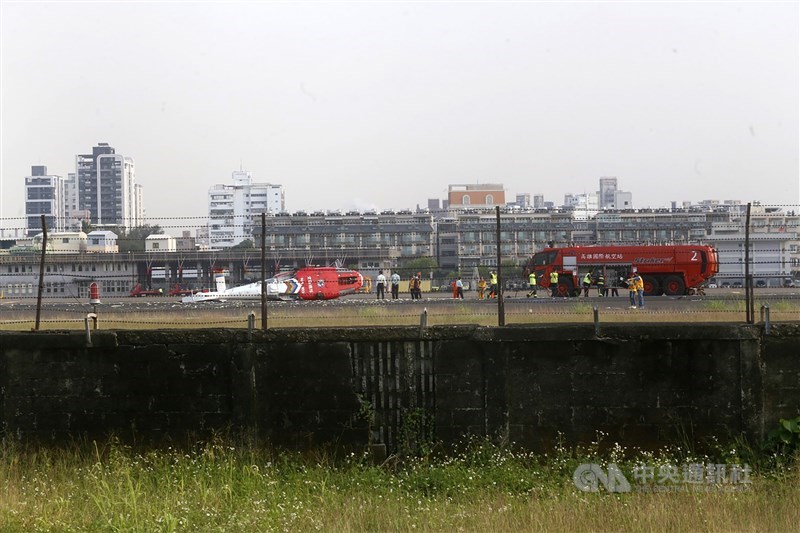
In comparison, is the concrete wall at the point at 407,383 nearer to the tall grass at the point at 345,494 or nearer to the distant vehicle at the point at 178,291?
the tall grass at the point at 345,494

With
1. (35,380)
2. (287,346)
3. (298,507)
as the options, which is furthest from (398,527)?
(35,380)

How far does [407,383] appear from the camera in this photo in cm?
1329

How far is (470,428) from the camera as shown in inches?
519

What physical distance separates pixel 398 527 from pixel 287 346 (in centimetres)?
403

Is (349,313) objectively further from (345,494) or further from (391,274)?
(391,274)

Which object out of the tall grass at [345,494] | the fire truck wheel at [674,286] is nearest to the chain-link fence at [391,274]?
the fire truck wheel at [674,286]

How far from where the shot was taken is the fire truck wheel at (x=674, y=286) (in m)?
44.5

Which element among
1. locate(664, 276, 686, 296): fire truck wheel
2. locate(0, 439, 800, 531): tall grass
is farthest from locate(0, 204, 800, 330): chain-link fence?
locate(0, 439, 800, 531): tall grass

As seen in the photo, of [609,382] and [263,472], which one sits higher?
[609,382]

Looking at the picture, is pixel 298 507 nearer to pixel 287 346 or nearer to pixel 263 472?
pixel 263 472

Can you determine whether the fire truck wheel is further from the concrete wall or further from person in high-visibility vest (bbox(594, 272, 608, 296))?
the concrete wall

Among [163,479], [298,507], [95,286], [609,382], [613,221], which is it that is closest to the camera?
[298,507]

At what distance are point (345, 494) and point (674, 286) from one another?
116 feet

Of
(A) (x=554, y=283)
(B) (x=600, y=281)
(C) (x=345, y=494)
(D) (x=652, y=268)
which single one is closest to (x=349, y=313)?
(C) (x=345, y=494)
